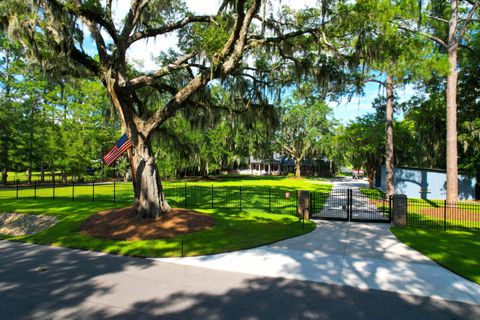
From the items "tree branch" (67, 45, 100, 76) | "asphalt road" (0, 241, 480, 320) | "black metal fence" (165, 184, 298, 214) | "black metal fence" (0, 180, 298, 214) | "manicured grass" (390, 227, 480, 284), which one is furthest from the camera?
"black metal fence" (0, 180, 298, 214)

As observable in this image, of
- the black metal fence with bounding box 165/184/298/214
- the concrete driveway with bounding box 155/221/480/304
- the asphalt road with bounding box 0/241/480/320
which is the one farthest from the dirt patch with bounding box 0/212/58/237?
the concrete driveway with bounding box 155/221/480/304

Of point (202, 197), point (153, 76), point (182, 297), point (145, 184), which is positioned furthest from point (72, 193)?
point (182, 297)

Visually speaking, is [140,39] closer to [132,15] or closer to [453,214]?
[132,15]

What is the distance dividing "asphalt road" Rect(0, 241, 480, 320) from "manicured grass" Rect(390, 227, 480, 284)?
220 cm

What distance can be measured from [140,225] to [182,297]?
6023 millimetres

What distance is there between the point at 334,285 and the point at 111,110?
→ 14.2m

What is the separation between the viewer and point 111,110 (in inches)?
616

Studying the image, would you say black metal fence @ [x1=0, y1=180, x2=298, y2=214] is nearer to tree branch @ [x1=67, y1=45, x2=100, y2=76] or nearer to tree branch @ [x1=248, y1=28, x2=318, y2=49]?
tree branch @ [x1=67, y1=45, x2=100, y2=76]

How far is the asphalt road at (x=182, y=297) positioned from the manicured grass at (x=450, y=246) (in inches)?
86.7

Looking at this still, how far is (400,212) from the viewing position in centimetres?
1204

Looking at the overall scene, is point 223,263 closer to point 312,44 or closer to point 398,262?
point 398,262

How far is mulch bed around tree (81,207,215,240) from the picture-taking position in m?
10.2

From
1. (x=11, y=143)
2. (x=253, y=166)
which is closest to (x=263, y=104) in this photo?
(x=11, y=143)

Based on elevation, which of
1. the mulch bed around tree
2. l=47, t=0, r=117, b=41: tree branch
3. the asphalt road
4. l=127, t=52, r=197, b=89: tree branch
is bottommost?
the asphalt road
